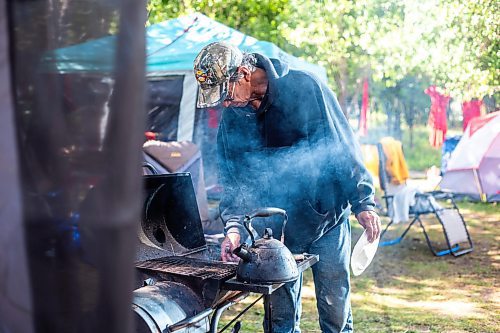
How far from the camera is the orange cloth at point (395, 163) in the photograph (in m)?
7.52

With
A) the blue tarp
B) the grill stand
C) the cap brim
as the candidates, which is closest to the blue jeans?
the grill stand

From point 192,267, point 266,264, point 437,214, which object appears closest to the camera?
point 266,264

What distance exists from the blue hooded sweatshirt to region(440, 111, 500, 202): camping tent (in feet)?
20.7

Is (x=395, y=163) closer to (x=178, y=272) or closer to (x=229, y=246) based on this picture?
(x=229, y=246)

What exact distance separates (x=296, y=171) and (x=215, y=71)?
33.9 inches

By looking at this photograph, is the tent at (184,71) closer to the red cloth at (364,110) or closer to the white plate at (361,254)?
the white plate at (361,254)

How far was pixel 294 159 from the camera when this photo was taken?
3178 millimetres

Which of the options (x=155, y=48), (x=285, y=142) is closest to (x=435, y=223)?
(x=155, y=48)

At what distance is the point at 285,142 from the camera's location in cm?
312

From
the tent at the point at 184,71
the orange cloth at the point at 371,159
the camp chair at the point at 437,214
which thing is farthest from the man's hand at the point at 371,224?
the orange cloth at the point at 371,159

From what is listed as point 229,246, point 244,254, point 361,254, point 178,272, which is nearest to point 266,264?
point 244,254

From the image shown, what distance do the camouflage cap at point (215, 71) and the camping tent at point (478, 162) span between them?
700cm

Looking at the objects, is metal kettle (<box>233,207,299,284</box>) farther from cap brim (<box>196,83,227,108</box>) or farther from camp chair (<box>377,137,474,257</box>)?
camp chair (<box>377,137,474,257</box>)

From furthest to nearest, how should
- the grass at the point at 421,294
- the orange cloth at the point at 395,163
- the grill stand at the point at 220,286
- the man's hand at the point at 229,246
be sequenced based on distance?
the orange cloth at the point at 395,163 < the grass at the point at 421,294 < the man's hand at the point at 229,246 < the grill stand at the point at 220,286
